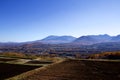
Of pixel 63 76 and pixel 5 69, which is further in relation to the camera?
pixel 5 69

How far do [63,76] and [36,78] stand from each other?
1950 millimetres

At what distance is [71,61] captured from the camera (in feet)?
64.7

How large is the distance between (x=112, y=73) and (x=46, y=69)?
5.43 m

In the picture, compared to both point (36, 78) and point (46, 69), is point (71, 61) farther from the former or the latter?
point (36, 78)

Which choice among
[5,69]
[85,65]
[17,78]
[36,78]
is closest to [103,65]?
[85,65]

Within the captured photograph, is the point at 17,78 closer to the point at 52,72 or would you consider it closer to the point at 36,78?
the point at 36,78

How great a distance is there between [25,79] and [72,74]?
3607 millimetres

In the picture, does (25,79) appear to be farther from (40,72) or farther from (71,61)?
(71,61)

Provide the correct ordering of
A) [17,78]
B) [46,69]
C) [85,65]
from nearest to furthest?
[17,78] < [46,69] < [85,65]

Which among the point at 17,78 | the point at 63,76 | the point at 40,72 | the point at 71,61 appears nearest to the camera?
the point at 17,78

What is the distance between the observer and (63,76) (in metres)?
13.7

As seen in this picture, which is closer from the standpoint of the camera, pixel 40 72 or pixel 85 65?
pixel 40 72

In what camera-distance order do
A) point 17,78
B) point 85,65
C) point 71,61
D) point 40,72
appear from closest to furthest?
point 17,78
point 40,72
point 85,65
point 71,61

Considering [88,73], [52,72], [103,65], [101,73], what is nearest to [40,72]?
[52,72]
